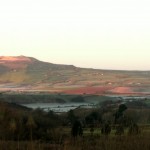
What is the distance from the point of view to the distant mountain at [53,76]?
136 meters

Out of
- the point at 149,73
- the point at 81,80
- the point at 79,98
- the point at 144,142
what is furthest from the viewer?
the point at 149,73

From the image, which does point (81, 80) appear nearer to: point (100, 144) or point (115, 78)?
point (115, 78)

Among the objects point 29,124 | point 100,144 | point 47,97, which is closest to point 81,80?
point 47,97

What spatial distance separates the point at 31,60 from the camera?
169500 millimetres

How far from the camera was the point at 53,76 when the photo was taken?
505 feet

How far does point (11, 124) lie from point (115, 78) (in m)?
119

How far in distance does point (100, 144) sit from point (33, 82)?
438 ft

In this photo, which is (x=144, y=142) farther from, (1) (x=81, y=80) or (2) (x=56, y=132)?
(1) (x=81, y=80)

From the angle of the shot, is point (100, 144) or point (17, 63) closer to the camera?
point (100, 144)

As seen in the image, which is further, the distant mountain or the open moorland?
the distant mountain

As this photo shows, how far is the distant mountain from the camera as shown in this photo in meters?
136

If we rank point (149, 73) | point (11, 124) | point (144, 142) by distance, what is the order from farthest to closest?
point (149, 73), point (11, 124), point (144, 142)

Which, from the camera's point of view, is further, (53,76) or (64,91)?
(53,76)

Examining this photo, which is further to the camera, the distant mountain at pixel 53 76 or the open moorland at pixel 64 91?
the distant mountain at pixel 53 76
